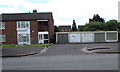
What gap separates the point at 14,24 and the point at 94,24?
3542cm

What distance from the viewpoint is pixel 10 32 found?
156ft

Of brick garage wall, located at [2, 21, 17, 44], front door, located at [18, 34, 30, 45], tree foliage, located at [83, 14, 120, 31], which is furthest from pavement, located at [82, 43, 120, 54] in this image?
tree foliage, located at [83, 14, 120, 31]

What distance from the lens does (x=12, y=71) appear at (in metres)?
10.7

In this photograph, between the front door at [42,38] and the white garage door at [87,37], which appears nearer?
the front door at [42,38]

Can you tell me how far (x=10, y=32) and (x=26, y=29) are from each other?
374 cm

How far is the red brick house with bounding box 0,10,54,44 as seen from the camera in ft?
153

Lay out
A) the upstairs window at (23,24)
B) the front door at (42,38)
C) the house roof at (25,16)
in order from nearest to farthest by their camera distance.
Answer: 1. the front door at (42,38)
2. the upstairs window at (23,24)
3. the house roof at (25,16)

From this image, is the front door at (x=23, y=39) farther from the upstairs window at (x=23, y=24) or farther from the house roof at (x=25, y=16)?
the house roof at (x=25, y=16)

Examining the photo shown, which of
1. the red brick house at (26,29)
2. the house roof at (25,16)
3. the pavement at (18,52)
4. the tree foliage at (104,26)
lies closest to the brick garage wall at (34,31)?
the red brick house at (26,29)

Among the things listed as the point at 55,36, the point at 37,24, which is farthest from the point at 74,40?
the point at 37,24

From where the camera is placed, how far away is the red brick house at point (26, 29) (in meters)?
46.8

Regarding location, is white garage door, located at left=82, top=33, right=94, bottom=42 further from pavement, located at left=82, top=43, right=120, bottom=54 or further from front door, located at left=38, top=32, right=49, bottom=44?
pavement, located at left=82, top=43, right=120, bottom=54

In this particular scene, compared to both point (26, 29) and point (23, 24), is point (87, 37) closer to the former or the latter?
point (26, 29)

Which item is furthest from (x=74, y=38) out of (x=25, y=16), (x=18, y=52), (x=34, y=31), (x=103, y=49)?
(x=18, y=52)
